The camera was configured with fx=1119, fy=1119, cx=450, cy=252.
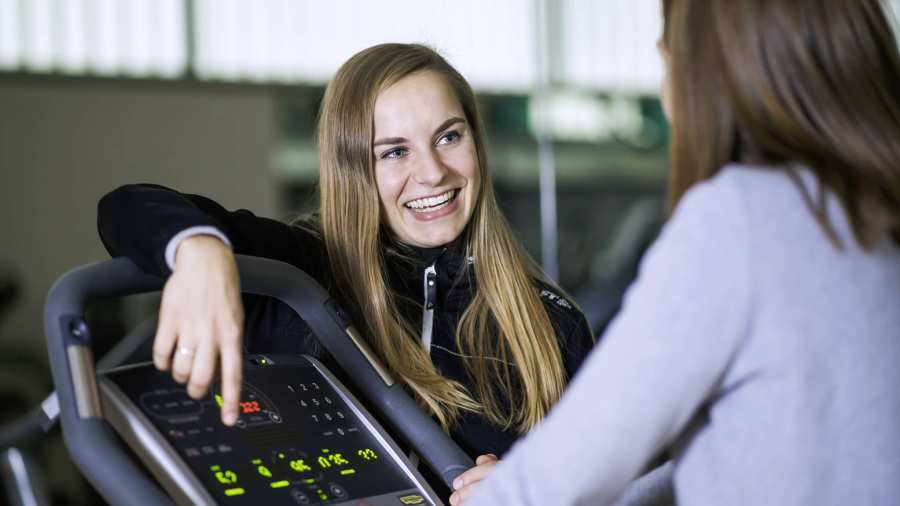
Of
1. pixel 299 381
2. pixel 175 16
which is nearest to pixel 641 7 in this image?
Result: pixel 175 16

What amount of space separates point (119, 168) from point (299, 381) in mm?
3246

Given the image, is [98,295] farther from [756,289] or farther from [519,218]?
[519,218]

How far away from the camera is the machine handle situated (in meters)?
0.91

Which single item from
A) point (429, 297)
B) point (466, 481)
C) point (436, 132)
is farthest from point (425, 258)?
point (466, 481)

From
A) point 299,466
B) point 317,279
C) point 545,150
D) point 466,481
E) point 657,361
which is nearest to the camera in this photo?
point 657,361

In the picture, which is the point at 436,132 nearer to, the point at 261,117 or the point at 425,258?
the point at 425,258

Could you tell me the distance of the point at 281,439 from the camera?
105 centimetres

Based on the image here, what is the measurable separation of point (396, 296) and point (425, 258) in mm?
66

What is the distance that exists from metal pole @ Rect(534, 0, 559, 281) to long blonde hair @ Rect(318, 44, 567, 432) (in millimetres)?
3168

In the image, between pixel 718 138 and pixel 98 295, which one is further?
pixel 98 295

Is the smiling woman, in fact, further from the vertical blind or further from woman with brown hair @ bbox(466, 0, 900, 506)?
the vertical blind

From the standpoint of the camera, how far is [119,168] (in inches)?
164

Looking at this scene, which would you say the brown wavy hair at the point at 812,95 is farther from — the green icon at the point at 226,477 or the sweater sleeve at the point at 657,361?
the green icon at the point at 226,477

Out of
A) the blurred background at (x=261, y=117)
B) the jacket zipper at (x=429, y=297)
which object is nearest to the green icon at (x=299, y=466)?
the jacket zipper at (x=429, y=297)
